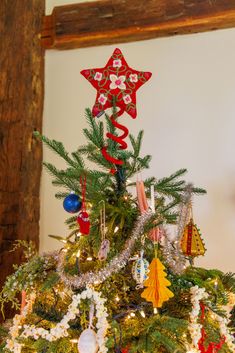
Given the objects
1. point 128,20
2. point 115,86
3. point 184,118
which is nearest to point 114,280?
point 115,86

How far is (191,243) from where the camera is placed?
1.19m

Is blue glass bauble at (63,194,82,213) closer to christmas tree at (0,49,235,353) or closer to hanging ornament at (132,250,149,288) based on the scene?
christmas tree at (0,49,235,353)

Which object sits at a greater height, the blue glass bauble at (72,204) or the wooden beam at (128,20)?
the wooden beam at (128,20)

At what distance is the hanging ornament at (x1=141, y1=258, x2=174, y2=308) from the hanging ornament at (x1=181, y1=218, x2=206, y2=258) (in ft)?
0.98

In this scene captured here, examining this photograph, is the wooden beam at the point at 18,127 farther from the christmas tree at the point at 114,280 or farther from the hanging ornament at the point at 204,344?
the hanging ornament at the point at 204,344

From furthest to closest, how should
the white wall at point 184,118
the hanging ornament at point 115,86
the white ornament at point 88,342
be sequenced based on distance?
the white wall at point 184,118 < the hanging ornament at point 115,86 < the white ornament at point 88,342

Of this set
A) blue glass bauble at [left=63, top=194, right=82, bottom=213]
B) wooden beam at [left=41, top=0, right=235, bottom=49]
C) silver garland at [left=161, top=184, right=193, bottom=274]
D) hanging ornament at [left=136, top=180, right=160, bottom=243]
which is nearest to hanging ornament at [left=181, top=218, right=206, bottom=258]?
silver garland at [left=161, top=184, right=193, bottom=274]

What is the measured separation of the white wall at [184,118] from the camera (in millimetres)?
1790

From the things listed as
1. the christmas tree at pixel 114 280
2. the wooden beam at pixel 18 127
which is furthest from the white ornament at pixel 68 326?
the wooden beam at pixel 18 127

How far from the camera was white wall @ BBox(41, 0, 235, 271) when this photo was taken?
179 centimetres

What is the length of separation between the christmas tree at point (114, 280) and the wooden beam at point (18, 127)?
790mm

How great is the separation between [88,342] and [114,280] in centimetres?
15

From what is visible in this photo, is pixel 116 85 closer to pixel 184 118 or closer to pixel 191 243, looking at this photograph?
pixel 191 243

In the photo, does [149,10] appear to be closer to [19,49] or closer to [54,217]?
[19,49]
